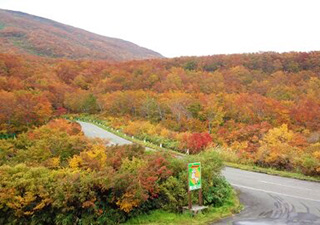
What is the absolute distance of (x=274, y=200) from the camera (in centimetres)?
1240

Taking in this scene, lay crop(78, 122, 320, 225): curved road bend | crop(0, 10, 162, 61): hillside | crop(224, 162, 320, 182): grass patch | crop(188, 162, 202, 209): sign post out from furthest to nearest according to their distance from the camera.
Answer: crop(0, 10, 162, 61): hillside, crop(224, 162, 320, 182): grass patch, crop(188, 162, 202, 209): sign post, crop(78, 122, 320, 225): curved road bend

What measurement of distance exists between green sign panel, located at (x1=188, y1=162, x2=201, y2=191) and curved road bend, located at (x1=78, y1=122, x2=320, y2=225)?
4.32ft

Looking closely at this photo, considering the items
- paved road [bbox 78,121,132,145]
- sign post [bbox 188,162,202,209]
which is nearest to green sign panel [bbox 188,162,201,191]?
sign post [bbox 188,162,202,209]

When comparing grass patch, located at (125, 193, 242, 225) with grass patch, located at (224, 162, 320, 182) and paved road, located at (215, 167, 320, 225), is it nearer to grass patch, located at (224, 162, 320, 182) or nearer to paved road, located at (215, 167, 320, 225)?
paved road, located at (215, 167, 320, 225)

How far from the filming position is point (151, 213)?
10.3 m

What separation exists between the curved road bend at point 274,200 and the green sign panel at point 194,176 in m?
1.32

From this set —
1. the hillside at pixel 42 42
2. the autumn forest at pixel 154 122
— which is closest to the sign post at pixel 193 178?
the autumn forest at pixel 154 122

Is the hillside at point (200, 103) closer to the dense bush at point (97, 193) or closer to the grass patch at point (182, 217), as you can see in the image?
the grass patch at point (182, 217)

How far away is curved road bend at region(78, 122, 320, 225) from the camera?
32.4 ft

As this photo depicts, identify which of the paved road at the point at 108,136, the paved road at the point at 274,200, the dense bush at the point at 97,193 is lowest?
the paved road at the point at 108,136

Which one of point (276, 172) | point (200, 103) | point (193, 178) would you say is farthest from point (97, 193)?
point (200, 103)

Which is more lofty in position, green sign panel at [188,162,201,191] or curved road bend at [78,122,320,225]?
green sign panel at [188,162,201,191]

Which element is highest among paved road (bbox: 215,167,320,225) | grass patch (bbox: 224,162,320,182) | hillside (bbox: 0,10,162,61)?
hillside (bbox: 0,10,162,61)

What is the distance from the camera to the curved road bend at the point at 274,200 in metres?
9.87
